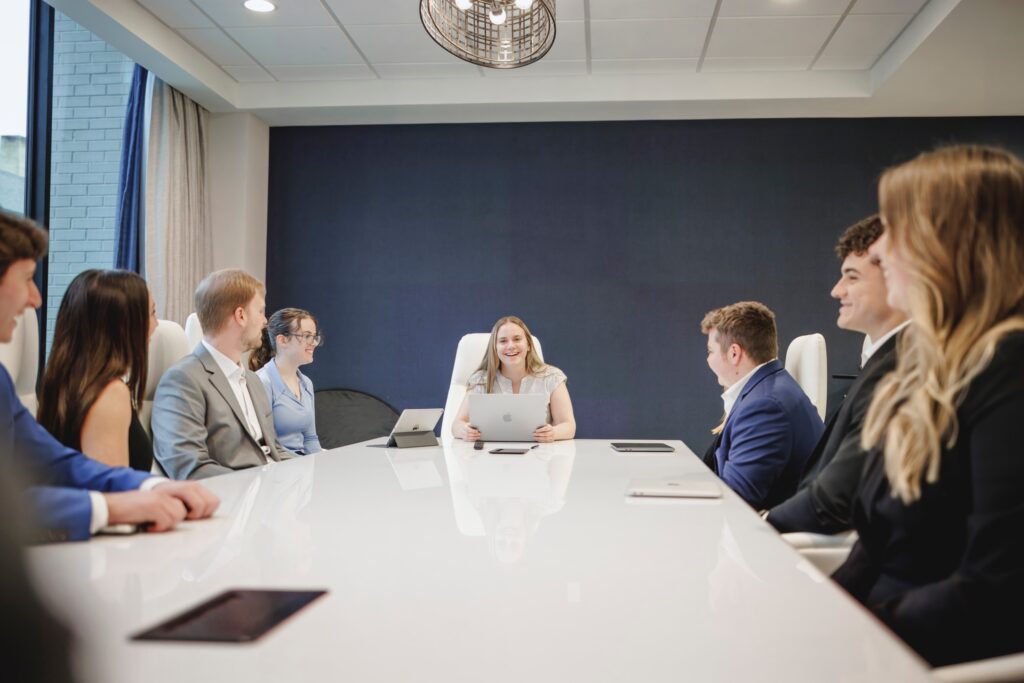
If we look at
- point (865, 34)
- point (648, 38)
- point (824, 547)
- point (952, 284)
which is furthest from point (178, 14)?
point (952, 284)

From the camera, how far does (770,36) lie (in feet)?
13.9

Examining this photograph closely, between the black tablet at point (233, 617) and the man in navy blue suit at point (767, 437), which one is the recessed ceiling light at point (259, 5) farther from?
the black tablet at point (233, 617)

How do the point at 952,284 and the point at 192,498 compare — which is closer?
the point at 952,284

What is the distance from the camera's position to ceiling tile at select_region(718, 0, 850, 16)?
12.7ft

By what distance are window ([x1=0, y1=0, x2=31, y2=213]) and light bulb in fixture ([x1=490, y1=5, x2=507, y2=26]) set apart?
2.78m

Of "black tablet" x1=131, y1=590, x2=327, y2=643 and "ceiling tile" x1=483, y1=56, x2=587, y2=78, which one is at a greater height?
"ceiling tile" x1=483, y1=56, x2=587, y2=78

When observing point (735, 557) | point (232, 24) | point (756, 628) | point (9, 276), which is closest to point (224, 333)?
point (9, 276)

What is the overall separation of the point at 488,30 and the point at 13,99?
9.13ft

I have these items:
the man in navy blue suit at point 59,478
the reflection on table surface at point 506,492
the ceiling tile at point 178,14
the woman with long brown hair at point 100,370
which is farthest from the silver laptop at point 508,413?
the ceiling tile at point 178,14

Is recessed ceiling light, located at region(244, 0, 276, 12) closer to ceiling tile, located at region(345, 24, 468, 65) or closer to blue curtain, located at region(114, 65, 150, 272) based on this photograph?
ceiling tile, located at region(345, 24, 468, 65)

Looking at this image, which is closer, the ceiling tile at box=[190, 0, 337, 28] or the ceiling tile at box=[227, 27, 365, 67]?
the ceiling tile at box=[190, 0, 337, 28]

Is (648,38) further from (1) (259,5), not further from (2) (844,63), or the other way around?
(1) (259,5)

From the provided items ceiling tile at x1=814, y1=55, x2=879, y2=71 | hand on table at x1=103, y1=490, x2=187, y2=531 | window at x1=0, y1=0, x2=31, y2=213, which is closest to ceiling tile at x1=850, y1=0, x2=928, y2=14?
ceiling tile at x1=814, y1=55, x2=879, y2=71

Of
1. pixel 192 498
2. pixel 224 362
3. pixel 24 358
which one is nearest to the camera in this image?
pixel 192 498
